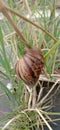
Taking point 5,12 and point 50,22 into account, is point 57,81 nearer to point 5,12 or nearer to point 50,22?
point 50,22

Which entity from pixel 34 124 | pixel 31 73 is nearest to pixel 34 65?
pixel 31 73

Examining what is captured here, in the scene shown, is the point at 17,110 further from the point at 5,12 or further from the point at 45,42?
the point at 5,12

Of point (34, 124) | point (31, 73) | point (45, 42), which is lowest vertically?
point (34, 124)

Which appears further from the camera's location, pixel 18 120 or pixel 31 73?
pixel 18 120

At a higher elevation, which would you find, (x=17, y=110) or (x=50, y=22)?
(x=50, y=22)

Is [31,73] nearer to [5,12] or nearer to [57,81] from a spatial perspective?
[5,12]

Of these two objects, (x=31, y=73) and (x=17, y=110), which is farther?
→ (x=17, y=110)

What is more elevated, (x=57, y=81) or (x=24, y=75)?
(x=24, y=75)

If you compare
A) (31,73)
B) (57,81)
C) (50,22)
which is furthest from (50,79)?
(31,73)
